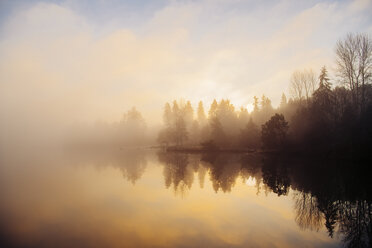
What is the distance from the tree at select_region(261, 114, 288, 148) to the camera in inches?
1949

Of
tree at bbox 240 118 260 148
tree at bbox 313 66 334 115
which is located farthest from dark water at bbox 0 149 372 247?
tree at bbox 240 118 260 148

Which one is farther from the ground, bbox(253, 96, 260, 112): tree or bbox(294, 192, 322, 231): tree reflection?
bbox(253, 96, 260, 112): tree

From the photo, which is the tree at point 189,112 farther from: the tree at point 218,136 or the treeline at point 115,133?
the tree at point 218,136

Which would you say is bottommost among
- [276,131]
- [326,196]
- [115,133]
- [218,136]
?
[326,196]

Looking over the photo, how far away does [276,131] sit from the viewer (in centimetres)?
5097

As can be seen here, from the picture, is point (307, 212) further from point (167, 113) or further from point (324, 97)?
point (167, 113)

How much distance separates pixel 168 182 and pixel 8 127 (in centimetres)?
21974

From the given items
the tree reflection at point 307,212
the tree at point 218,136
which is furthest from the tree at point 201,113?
the tree reflection at point 307,212

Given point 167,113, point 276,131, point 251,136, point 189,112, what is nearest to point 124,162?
point 276,131

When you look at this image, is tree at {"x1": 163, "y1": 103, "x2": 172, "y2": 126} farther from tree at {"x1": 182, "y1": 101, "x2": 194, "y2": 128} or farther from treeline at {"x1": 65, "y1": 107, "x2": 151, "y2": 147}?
treeline at {"x1": 65, "y1": 107, "x2": 151, "y2": 147}

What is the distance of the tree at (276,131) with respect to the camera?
4950 centimetres

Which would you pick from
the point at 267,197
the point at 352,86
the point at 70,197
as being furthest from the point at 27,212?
the point at 352,86

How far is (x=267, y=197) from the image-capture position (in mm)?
17234

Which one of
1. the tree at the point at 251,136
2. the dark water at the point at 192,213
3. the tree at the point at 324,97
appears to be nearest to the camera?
the dark water at the point at 192,213
